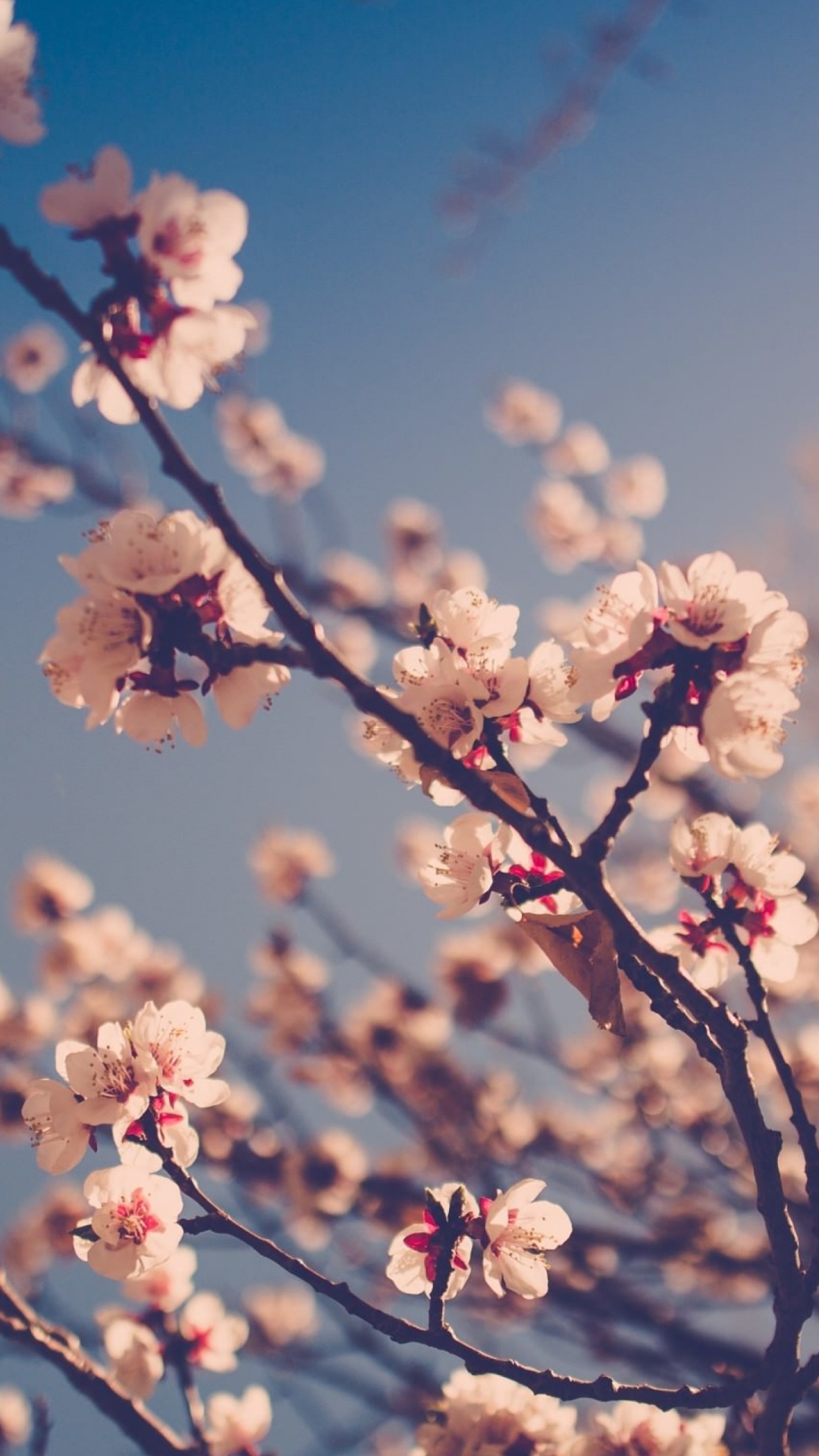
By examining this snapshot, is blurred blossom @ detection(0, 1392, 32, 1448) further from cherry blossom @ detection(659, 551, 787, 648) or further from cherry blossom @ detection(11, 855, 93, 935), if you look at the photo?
cherry blossom @ detection(659, 551, 787, 648)

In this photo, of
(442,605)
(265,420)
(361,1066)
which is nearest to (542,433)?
(265,420)

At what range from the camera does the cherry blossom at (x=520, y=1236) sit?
1.63m

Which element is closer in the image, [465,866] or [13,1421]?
[465,866]

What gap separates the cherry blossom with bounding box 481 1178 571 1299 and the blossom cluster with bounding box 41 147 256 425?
54.4 inches

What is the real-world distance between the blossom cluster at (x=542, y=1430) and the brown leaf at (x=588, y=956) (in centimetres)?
114

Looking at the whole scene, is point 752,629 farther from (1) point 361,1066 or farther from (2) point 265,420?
(2) point 265,420

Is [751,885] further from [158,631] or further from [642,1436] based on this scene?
[642,1436]

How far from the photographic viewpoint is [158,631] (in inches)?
51.3

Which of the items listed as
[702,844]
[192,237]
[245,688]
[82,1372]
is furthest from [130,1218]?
[192,237]

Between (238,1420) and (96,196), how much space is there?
8.72 feet

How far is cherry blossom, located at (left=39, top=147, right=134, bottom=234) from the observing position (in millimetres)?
1256

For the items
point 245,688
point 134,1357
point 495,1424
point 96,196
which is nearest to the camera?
point 96,196

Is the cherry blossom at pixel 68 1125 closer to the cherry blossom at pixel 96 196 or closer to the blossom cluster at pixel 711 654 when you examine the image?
the blossom cluster at pixel 711 654

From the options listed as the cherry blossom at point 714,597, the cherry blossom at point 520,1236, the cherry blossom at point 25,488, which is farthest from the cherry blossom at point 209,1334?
the cherry blossom at point 25,488
